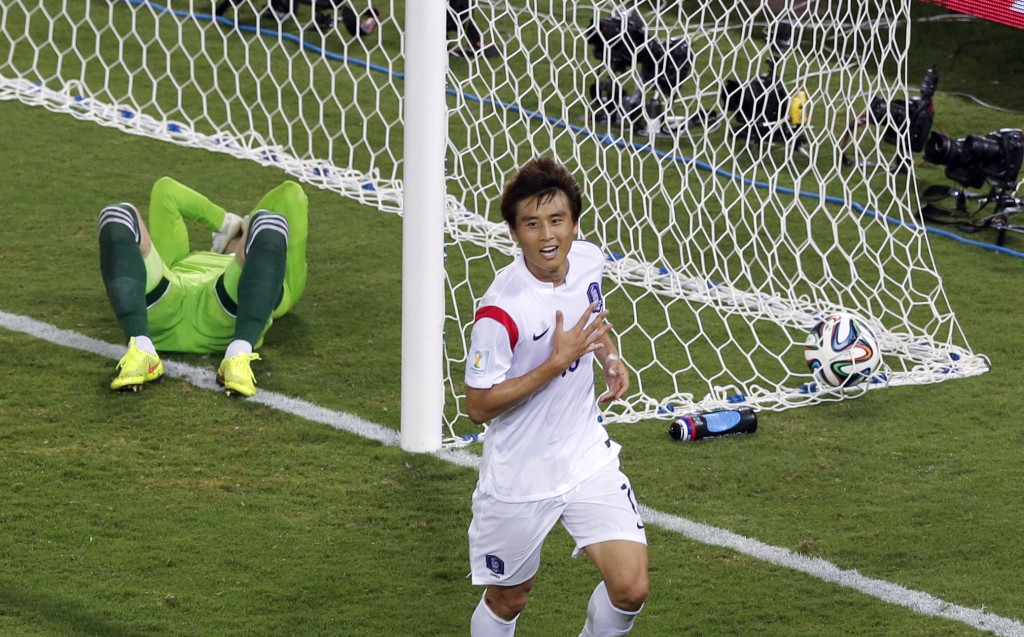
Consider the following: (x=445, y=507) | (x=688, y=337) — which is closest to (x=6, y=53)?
(x=688, y=337)

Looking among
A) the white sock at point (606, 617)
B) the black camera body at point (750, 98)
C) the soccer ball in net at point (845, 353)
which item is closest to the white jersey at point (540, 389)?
the white sock at point (606, 617)

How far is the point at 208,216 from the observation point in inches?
253

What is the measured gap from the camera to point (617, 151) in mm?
8102

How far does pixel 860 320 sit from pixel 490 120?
2950 mm

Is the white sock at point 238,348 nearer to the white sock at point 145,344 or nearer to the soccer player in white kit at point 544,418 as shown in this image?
the white sock at point 145,344

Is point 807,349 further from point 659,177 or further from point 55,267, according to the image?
point 55,267

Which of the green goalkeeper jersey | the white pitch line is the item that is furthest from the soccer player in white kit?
the green goalkeeper jersey

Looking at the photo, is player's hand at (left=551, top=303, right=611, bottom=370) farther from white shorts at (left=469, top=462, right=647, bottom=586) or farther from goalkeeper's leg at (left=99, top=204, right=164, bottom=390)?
goalkeeper's leg at (left=99, top=204, right=164, bottom=390)

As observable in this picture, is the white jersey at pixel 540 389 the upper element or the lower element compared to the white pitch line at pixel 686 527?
upper

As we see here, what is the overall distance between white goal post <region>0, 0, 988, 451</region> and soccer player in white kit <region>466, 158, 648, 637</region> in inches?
62.4

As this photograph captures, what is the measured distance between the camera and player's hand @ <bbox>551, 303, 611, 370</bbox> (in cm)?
353

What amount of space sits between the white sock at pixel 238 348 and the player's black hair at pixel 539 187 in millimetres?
2585

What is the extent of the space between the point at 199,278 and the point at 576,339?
10.5ft

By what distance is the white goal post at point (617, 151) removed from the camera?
603 centimetres
